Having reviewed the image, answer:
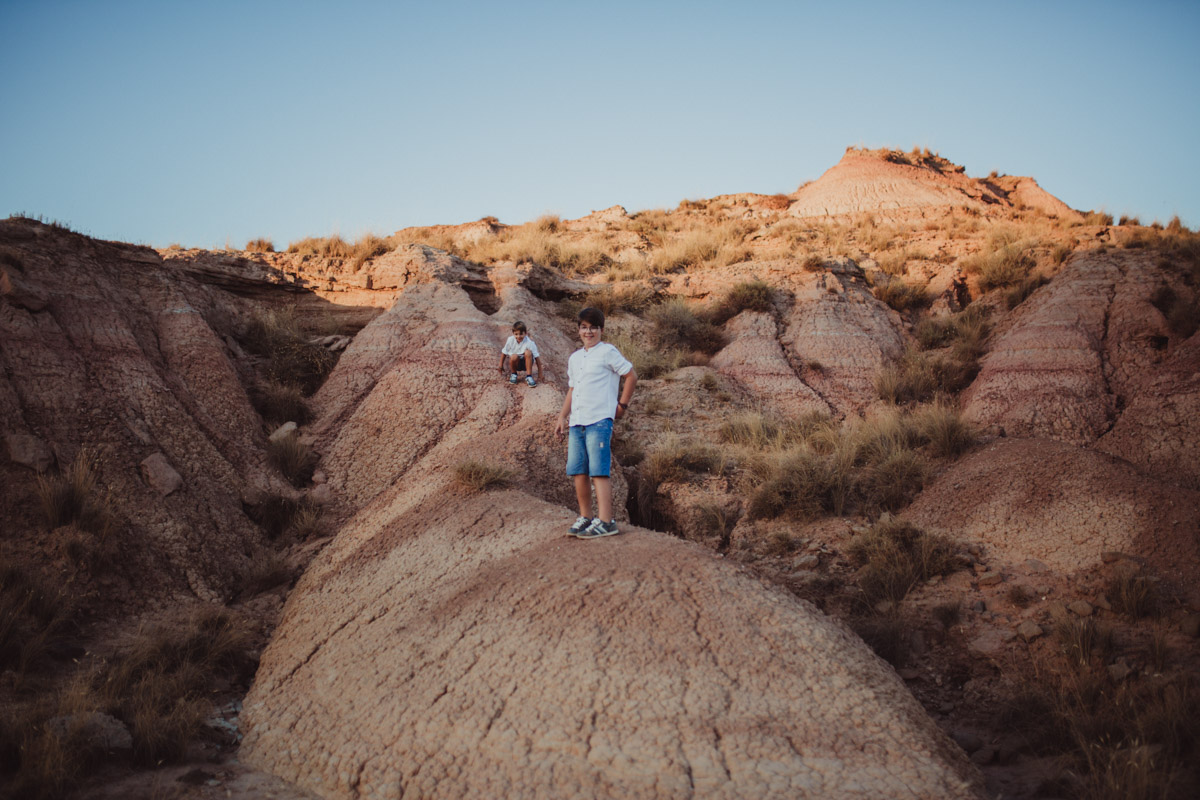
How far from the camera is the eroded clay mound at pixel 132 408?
19.1 ft

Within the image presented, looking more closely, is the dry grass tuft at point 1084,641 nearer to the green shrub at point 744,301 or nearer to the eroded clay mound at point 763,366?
the eroded clay mound at point 763,366

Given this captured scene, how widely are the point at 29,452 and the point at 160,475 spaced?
3.23ft

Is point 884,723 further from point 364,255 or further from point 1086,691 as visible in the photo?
point 364,255

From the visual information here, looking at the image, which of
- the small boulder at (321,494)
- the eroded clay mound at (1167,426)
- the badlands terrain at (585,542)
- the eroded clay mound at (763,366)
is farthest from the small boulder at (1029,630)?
the small boulder at (321,494)

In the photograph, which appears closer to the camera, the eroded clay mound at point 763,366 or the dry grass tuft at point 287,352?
the dry grass tuft at point 287,352

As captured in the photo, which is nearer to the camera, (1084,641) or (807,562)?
(1084,641)

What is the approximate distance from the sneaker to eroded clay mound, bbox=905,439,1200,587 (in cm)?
371

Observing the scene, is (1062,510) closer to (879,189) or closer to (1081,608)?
(1081,608)

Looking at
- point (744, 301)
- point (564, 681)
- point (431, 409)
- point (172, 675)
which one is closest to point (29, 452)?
point (172, 675)

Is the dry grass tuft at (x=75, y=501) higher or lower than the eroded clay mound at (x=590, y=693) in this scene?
higher

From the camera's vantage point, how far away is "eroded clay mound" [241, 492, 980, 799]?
2943mm

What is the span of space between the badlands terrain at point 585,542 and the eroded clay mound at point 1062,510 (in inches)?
1.3

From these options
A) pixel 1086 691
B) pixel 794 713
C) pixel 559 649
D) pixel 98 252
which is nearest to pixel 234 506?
pixel 98 252

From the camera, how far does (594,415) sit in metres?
4.75
